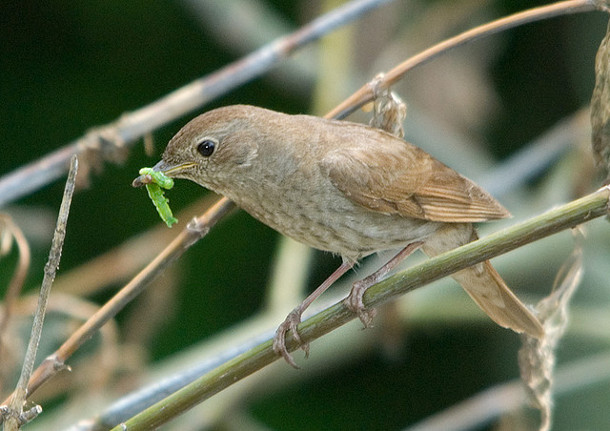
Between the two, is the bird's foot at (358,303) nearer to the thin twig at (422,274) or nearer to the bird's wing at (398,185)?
the thin twig at (422,274)

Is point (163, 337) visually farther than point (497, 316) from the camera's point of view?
Yes

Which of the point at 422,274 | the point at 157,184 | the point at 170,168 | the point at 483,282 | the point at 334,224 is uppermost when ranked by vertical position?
the point at 170,168

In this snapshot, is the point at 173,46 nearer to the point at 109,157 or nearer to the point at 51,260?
the point at 109,157

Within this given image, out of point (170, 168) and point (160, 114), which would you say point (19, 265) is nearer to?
point (170, 168)

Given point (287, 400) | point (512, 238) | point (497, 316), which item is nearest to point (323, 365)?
point (287, 400)

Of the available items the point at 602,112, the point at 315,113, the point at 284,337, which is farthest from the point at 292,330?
the point at 315,113

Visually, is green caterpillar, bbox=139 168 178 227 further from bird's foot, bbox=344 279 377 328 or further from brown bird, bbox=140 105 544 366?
bird's foot, bbox=344 279 377 328

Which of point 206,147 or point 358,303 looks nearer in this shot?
point 358,303
